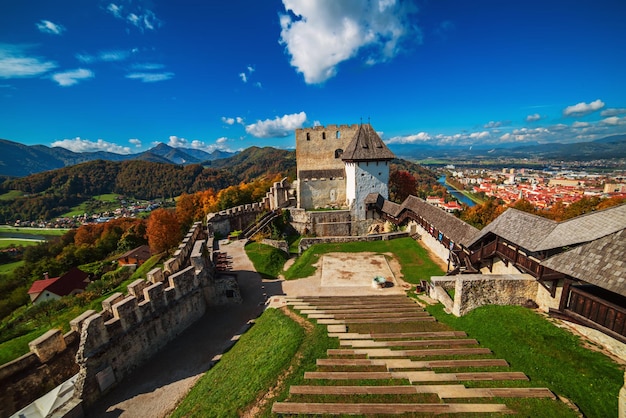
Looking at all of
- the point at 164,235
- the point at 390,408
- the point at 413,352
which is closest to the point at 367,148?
the point at 413,352

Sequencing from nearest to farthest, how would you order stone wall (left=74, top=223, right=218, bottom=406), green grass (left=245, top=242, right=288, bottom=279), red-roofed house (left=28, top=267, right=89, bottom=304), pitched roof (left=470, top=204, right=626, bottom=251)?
pitched roof (left=470, top=204, right=626, bottom=251), stone wall (left=74, top=223, right=218, bottom=406), green grass (left=245, top=242, right=288, bottom=279), red-roofed house (left=28, top=267, right=89, bottom=304)

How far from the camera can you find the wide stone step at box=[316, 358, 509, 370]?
7.42 meters

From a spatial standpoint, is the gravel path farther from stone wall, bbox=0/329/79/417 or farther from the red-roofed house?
the red-roofed house

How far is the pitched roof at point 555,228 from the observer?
8.38m

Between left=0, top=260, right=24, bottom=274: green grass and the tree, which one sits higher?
the tree

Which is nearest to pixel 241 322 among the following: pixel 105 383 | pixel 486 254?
pixel 105 383

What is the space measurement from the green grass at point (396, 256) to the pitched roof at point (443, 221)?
228cm

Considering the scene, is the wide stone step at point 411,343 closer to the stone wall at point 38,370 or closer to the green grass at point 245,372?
the green grass at point 245,372

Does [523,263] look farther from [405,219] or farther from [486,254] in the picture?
[405,219]

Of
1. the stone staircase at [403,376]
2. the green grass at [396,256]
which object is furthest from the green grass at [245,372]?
the green grass at [396,256]

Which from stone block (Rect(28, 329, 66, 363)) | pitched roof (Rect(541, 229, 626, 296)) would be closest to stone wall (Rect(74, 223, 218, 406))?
stone block (Rect(28, 329, 66, 363))

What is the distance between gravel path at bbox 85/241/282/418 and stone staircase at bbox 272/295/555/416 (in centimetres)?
534

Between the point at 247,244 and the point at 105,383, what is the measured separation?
13.4 m

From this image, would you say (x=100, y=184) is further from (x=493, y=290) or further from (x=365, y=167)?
(x=493, y=290)
